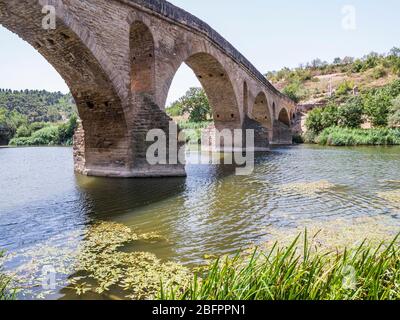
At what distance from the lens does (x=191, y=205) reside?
763cm

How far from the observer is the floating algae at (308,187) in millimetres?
8816

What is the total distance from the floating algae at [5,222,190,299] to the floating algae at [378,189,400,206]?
547 cm

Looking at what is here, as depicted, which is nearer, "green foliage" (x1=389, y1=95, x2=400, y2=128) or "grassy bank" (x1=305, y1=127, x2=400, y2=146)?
"grassy bank" (x1=305, y1=127, x2=400, y2=146)

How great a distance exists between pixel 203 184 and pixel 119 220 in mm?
4214

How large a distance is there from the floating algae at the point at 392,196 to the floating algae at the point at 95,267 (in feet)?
17.9

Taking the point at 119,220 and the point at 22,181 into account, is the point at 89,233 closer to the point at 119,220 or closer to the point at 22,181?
the point at 119,220

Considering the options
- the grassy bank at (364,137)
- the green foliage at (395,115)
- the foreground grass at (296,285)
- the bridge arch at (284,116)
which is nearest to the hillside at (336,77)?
the bridge arch at (284,116)

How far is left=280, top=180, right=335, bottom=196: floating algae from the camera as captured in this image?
8.82 meters

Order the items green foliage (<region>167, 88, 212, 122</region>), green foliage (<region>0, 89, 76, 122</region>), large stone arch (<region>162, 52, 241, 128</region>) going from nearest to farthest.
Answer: large stone arch (<region>162, 52, 241, 128</region>) < green foliage (<region>167, 88, 212, 122</region>) < green foliage (<region>0, 89, 76, 122</region>)

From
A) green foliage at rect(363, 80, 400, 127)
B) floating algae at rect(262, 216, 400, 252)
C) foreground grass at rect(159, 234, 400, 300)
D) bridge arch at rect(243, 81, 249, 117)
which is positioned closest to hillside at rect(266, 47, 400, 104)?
green foliage at rect(363, 80, 400, 127)

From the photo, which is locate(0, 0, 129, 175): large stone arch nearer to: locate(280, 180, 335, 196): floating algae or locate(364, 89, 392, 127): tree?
locate(280, 180, 335, 196): floating algae

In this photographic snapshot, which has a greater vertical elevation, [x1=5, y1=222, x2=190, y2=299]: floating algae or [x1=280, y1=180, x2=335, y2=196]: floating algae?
[x1=280, y1=180, x2=335, y2=196]: floating algae

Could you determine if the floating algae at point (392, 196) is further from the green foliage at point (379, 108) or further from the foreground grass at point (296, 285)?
the green foliage at point (379, 108)
